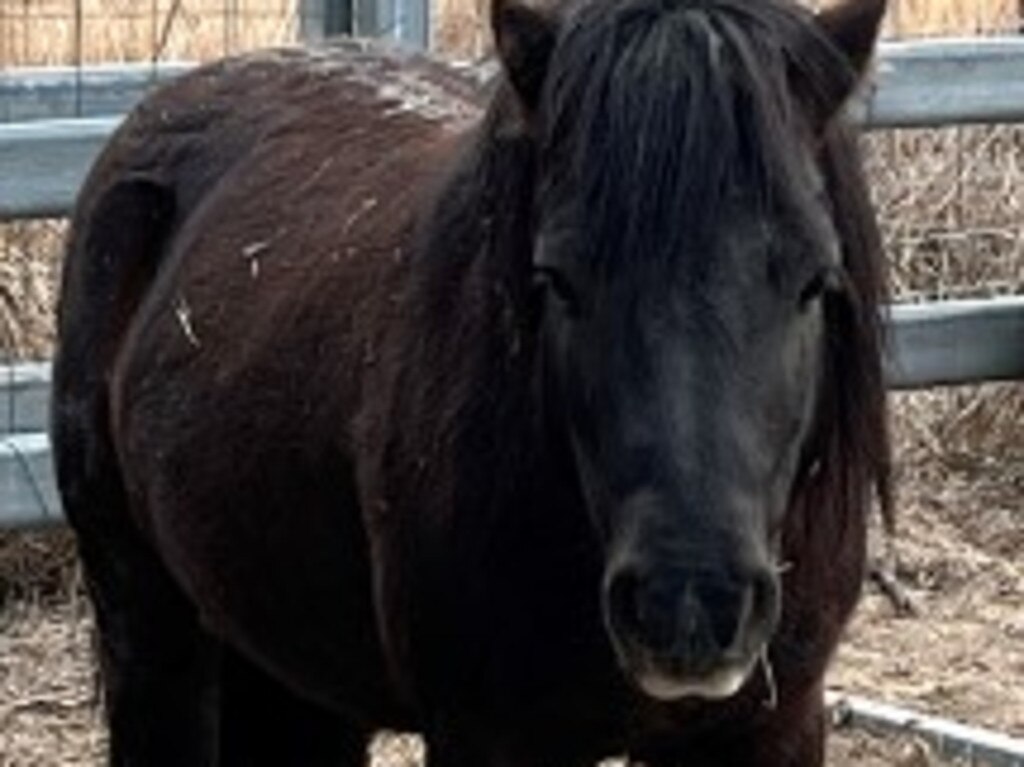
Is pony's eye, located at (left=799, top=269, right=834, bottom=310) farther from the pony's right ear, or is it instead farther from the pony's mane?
the pony's right ear

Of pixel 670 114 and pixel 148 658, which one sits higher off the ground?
pixel 670 114

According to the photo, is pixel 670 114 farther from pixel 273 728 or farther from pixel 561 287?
pixel 273 728

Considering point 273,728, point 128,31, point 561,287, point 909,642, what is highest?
point 561,287

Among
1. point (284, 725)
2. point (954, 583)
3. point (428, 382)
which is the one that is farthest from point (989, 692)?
point (428, 382)

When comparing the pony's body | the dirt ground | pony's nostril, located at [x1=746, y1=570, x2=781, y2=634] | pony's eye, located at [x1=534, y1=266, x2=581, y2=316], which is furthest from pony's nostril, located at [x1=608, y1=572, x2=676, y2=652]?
the dirt ground

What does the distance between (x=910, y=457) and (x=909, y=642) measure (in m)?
1.13

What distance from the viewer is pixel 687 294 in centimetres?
379

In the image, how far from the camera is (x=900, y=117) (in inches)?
285

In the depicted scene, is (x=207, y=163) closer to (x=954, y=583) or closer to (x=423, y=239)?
(x=423, y=239)

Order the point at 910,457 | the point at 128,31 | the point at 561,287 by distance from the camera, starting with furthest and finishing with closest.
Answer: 1. the point at 128,31
2. the point at 910,457
3. the point at 561,287

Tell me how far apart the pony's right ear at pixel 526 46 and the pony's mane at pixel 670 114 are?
62 millimetres

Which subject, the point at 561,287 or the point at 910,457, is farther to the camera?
the point at 910,457

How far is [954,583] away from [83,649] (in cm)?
215

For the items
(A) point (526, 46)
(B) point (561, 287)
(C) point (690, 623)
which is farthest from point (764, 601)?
(A) point (526, 46)
